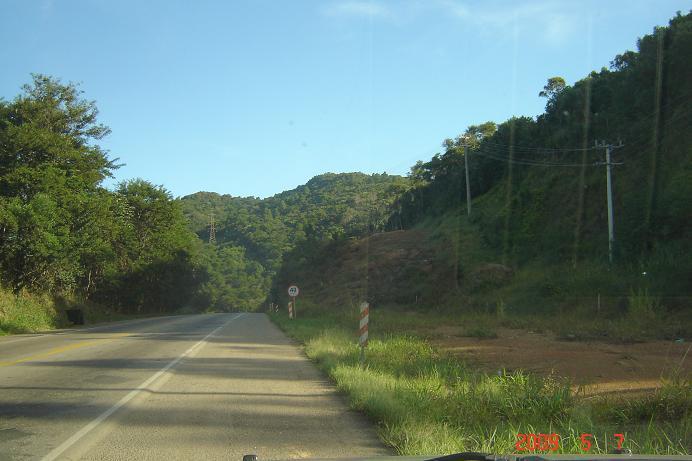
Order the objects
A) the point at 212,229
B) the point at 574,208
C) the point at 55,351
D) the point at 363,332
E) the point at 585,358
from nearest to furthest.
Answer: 1. the point at 363,332
2. the point at 585,358
3. the point at 55,351
4. the point at 574,208
5. the point at 212,229

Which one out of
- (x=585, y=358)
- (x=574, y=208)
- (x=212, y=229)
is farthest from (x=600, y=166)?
(x=212, y=229)

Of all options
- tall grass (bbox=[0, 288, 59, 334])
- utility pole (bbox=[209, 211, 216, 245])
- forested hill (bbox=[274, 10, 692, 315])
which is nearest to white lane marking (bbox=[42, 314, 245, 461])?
tall grass (bbox=[0, 288, 59, 334])

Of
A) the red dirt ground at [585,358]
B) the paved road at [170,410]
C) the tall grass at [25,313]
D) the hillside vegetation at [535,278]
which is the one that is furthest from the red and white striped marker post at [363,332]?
the tall grass at [25,313]

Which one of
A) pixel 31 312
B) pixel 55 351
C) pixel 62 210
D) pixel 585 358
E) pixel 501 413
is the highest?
pixel 62 210

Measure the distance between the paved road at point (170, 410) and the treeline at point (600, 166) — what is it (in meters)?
24.1

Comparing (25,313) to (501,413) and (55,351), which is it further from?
(501,413)

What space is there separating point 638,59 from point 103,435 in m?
41.4

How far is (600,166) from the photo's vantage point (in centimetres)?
4109

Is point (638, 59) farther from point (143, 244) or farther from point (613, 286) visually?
point (143, 244)

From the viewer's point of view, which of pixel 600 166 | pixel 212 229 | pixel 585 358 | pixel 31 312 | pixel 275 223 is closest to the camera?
pixel 585 358

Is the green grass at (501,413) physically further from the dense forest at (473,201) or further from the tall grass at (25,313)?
the tall grass at (25,313)

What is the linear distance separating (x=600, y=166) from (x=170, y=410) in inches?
1532

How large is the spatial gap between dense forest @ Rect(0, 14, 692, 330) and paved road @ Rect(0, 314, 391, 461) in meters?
18.2

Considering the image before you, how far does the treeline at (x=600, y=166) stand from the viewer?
105ft
